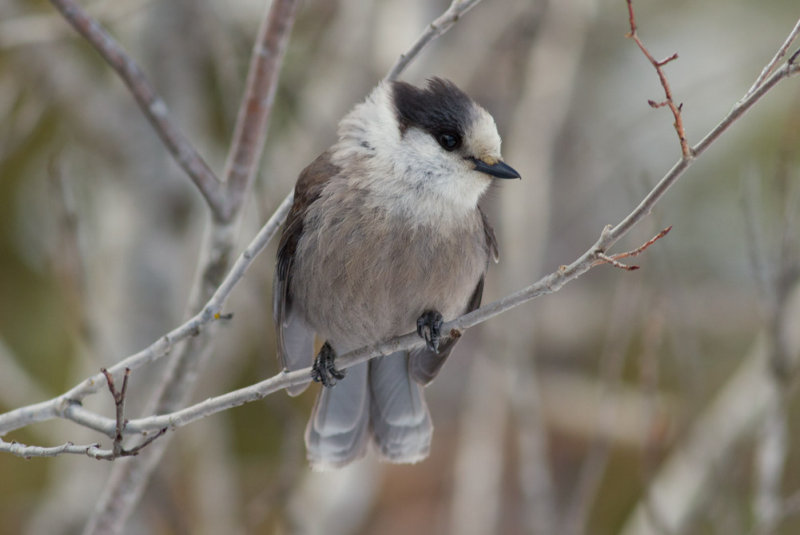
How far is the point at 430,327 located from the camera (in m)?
3.03

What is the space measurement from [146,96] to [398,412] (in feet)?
5.01

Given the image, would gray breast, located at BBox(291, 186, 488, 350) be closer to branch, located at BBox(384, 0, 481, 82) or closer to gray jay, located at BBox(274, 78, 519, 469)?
gray jay, located at BBox(274, 78, 519, 469)

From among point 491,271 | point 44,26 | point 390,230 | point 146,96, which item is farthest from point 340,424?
point 44,26

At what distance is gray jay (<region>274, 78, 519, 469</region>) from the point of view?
2912 millimetres

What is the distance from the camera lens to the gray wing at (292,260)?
3.09 meters

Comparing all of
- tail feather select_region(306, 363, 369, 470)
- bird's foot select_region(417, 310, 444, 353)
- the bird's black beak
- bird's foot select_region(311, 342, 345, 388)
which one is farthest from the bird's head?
tail feather select_region(306, 363, 369, 470)

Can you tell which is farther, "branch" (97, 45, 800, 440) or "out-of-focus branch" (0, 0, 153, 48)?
"out-of-focus branch" (0, 0, 153, 48)

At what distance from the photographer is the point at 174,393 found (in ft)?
9.98

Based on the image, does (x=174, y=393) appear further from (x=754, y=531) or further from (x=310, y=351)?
(x=754, y=531)

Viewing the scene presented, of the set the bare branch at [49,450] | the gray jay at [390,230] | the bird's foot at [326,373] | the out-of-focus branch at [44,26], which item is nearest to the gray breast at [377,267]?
the gray jay at [390,230]

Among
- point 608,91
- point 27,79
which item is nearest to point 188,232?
point 27,79

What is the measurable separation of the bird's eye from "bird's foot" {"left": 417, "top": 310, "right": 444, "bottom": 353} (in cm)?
57

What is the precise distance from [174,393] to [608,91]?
5.44 metres

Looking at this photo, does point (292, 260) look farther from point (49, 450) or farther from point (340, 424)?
point (49, 450)
